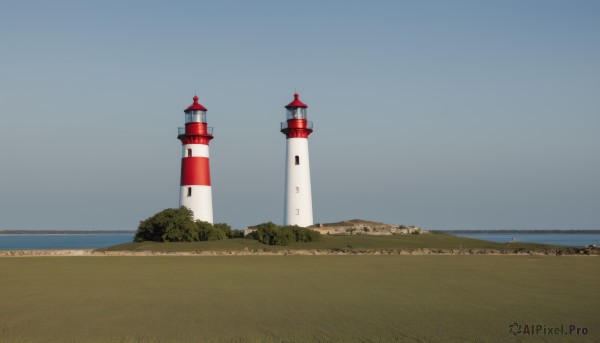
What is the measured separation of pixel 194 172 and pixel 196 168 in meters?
0.31

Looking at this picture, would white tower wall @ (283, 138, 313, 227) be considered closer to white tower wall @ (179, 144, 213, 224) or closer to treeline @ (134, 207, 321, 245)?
treeline @ (134, 207, 321, 245)

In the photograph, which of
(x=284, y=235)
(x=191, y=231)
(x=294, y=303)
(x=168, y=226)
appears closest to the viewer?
(x=294, y=303)

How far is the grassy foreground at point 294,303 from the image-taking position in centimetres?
1476

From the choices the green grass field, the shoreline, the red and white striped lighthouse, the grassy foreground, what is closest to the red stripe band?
the red and white striped lighthouse

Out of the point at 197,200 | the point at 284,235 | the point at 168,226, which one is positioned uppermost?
the point at 197,200

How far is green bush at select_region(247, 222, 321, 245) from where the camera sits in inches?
1843

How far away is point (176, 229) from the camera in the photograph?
47.7 metres

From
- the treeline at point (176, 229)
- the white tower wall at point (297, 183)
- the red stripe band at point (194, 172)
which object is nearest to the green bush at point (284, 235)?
the white tower wall at point (297, 183)

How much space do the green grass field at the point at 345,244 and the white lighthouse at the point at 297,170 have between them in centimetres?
267

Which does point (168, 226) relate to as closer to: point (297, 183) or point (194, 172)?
point (194, 172)

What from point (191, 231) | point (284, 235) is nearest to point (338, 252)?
point (284, 235)

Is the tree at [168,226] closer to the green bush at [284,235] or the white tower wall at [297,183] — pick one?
the green bush at [284,235]

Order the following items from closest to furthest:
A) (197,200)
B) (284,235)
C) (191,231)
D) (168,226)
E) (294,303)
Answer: (294,303), (284,235), (191,231), (168,226), (197,200)

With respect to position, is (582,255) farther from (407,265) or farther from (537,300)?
(537,300)
